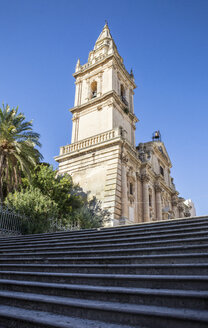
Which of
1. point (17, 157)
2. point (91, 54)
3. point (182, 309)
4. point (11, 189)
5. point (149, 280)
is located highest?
point (91, 54)

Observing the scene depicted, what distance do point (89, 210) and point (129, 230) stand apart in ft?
33.5

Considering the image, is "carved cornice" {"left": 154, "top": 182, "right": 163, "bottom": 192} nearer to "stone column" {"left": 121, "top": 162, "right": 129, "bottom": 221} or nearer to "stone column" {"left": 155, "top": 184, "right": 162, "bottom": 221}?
"stone column" {"left": 155, "top": 184, "right": 162, "bottom": 221}

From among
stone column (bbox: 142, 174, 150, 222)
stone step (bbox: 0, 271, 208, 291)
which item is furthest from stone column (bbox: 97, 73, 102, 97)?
stone step (bbox: 0, 271, 208, 291)

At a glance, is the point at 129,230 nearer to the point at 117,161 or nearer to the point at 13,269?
the point at 13,269

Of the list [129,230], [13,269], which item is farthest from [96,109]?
[13,269]

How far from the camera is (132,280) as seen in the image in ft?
10.6

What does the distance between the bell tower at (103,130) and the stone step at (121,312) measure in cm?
1267

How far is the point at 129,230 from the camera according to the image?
22.4 feet

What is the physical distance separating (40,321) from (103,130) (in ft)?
60.7

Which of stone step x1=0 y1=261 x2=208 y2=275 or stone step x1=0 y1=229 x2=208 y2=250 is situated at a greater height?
stone step x1=0 y1=229 x2=208 y2=250

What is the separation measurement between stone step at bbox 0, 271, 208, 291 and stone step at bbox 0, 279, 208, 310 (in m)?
0.17

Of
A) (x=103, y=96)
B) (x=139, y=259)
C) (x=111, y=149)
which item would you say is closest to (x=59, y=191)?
(x=111, y=149)

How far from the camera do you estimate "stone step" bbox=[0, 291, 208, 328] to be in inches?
91.0

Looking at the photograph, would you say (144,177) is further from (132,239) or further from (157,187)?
(132,239)
